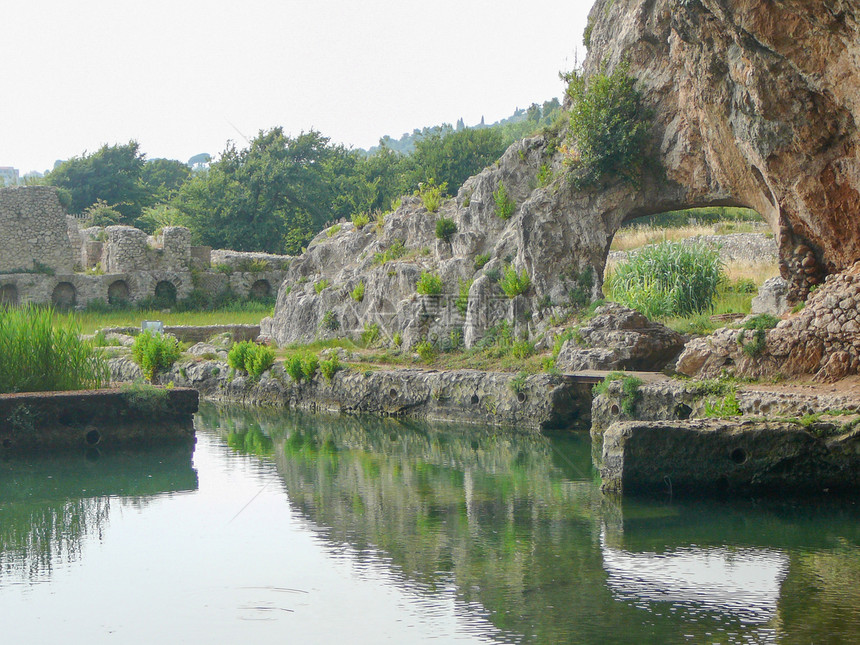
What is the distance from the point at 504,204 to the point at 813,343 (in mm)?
9253

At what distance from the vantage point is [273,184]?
4753 centimetres

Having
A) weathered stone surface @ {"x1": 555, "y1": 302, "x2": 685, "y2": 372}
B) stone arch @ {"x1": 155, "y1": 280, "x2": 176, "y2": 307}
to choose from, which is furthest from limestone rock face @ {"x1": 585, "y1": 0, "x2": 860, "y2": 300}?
stone arch @ {"x1": 155, "y1": 280, "x2": 176, "y2": 307}

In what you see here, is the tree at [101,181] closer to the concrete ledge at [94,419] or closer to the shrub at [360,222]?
the shrub at [360,222]

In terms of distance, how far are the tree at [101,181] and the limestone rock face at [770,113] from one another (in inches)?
1830

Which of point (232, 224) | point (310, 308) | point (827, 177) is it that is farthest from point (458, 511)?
point (232, 224)

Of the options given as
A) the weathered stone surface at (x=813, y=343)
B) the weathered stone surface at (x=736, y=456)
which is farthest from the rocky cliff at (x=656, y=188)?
the weathered stone surface at (x=736, y=456)

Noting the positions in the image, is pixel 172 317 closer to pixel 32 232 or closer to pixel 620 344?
pixel 32 232

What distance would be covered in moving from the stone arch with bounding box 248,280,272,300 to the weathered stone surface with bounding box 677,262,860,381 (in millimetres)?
27225

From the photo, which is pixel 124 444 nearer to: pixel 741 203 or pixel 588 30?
pixel 741 203

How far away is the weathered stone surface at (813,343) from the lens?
12.4 meters

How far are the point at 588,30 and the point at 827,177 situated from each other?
30.6 feet

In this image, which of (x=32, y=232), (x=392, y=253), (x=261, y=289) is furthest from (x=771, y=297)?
(x=32, y=232)

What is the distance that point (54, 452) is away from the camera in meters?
13.2

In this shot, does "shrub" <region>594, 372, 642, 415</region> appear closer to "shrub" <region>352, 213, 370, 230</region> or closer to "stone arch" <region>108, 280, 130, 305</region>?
"shrub" <region>352, 213, 370, 230</region>
